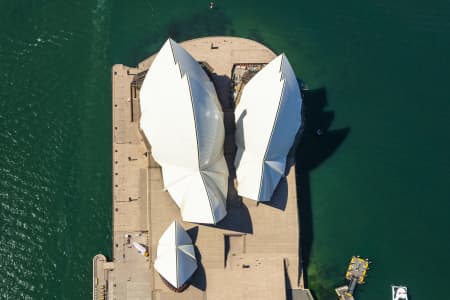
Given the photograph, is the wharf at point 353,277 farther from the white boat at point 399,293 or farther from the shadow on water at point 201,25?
the shadow on water at point 201,25

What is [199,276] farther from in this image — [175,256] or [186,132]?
[186,132]

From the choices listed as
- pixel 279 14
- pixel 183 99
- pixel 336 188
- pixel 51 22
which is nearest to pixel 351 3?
pixel 279 14

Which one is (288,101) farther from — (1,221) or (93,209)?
(1,221)

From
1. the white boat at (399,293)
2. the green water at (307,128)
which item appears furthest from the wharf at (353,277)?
the white boat at (399,293)

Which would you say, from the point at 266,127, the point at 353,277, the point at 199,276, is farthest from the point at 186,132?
the point at 353,277

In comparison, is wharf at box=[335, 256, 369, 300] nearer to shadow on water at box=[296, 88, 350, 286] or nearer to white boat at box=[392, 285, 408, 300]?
white boat at box=[392, 285, 408, 300]

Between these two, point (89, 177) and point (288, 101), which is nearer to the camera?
point (288, 101)

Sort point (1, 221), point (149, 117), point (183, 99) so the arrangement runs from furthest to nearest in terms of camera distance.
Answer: point (1, 221), point (149, 117), point (183, 99)
